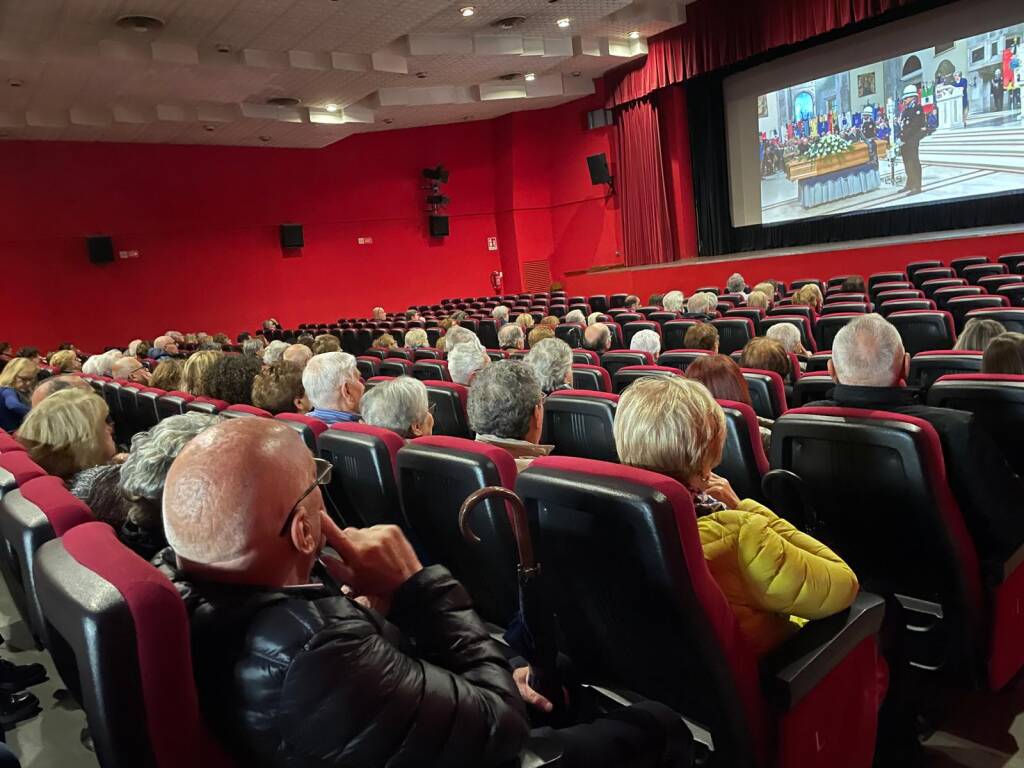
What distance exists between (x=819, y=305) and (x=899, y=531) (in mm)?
5831

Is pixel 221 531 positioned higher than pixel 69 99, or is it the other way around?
pixel 69 99

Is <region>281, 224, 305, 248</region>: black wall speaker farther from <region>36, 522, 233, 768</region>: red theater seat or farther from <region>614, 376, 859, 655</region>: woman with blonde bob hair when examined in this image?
<region>36, 522, 233, 768</region>: red theater seat

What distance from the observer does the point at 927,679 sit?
2.08 metres

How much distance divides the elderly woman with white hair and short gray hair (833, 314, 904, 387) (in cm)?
141

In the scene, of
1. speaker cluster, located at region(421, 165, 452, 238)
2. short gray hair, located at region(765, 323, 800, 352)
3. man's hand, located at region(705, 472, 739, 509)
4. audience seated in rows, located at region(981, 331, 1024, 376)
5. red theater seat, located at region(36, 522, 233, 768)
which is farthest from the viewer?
speaker cluster, located at region(421, 165, 452, 238)

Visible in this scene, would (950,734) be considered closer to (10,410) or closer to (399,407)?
(399,407)

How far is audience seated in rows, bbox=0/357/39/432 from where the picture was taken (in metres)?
4.60

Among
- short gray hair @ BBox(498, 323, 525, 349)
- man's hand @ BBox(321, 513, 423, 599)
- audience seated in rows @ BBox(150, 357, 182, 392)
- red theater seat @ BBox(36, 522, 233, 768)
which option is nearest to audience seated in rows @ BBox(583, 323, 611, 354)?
short gray hair @ BBox(498, 323, 525, 349)

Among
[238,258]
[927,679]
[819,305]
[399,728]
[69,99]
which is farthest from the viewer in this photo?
[238,258]

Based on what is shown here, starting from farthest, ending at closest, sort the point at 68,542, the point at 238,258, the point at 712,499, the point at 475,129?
the point at 475,129 < the point at 238,258 < the point at 712,499 < the point at 68,542

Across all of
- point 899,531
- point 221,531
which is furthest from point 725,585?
point 221,531

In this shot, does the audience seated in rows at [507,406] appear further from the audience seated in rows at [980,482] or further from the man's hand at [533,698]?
the audience seated in rows at [980,482]

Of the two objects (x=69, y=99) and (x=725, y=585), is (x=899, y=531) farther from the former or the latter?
(x=69, y=99)

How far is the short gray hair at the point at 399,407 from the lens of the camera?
2615 millimetres
